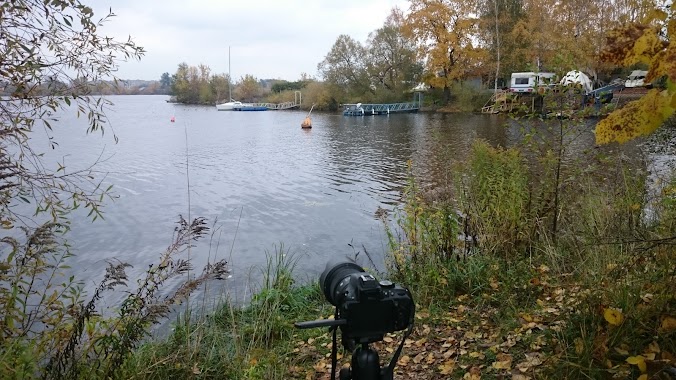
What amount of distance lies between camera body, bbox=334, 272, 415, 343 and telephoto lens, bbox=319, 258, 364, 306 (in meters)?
0.09

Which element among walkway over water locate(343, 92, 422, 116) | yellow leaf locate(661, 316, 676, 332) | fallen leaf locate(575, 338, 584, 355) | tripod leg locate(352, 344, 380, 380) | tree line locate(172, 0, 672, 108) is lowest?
fallen leaf locate(575, 338, 584, 355)

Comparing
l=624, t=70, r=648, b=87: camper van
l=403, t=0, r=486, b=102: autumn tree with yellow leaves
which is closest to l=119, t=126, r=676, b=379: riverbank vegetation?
l=624, t=70, r=648, b=87: camper van

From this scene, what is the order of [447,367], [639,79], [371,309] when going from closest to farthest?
[371,309] < [639,79] < [447,367]

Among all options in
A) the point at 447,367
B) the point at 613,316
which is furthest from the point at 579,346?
the point at 447,367

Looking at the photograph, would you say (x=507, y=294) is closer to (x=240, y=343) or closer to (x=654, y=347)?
(x=654, y=347)

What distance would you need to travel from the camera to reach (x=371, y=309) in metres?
1.59

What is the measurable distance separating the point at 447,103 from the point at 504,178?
38.4m

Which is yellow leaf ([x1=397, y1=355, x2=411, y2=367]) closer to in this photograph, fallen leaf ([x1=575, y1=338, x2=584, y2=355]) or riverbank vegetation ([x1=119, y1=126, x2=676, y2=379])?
riverbank vegetation ([x1=119, y1=126, x2=676, y2=379])

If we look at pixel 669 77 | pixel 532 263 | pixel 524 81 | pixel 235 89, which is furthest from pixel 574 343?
pixel 235 89

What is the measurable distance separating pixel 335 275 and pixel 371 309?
260 mm

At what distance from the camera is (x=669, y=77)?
133cm

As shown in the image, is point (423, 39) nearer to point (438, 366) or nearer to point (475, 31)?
point (475, 31)

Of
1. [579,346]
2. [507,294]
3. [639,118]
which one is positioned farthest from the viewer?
[507,294]

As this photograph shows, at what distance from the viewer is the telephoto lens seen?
174 cm
